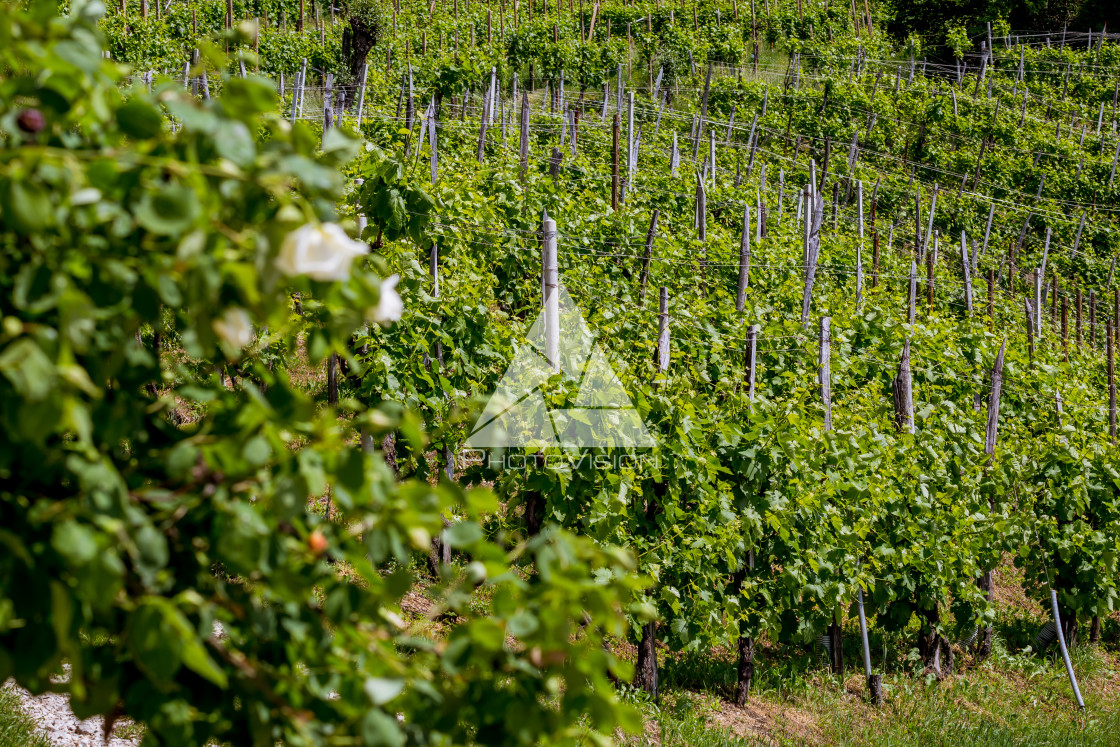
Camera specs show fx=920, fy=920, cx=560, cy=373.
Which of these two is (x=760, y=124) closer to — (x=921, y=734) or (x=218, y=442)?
(x=921, y=734)

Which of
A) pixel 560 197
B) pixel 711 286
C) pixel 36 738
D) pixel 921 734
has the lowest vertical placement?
pixel 921 734

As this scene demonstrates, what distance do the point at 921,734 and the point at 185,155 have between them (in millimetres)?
5915

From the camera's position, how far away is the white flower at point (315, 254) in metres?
1.04

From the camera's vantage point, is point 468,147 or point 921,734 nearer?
point 921,734

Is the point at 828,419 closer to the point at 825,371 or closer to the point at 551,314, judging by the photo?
the point at 825,371

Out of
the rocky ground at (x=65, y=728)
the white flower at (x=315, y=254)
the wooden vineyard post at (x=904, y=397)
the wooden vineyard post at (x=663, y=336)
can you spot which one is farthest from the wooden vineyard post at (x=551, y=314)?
the white flower at (x=315, y=254)

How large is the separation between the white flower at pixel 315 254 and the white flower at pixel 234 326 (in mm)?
82

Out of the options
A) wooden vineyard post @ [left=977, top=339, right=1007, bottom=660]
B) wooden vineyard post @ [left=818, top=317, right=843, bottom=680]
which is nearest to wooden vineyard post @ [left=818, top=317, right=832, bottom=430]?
wooden vineyard post @ [left=818, top=317, right=843, bottom=680]

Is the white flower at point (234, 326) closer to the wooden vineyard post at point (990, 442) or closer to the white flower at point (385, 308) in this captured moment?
the white flower at point (385, 308)

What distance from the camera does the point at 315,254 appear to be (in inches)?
41.3

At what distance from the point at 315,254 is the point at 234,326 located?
0.13 metres

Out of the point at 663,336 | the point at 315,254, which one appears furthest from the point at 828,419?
the point at 315,254

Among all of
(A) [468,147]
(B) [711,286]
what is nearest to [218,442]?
(B) [711,286]

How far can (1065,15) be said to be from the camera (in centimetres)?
3131
